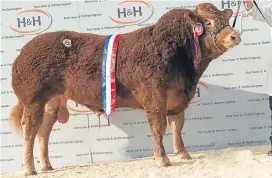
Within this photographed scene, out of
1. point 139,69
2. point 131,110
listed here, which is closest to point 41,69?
point 139,69

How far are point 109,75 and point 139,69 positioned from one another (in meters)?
0.37

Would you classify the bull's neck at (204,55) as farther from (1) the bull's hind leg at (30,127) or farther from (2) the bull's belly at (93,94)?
(1) the bull's hind leg at (30,127)

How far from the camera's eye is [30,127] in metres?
6.01

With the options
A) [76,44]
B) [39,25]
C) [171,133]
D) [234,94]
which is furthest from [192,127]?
[39,25]

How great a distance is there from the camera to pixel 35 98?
593 cm

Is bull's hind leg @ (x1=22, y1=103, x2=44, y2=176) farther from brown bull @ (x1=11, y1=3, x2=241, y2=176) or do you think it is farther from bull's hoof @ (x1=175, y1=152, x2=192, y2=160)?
bull's hoof @ (x1=175, y1=152, x2=192, y2=160)

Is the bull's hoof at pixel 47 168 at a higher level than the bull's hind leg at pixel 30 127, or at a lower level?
lower

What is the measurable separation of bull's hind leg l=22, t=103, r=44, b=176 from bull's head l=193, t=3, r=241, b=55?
6.94ft

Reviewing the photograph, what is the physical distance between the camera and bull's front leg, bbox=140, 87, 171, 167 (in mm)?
5539

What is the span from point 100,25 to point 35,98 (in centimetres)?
145

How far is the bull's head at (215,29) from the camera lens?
5371 millimetres

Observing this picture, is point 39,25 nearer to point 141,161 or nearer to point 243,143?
point 141,161

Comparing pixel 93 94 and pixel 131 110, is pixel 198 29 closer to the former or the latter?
pixel 93 94

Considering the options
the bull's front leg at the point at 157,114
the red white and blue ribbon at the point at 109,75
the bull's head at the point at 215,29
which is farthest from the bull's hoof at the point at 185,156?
the bull's head at the point at 215,29
